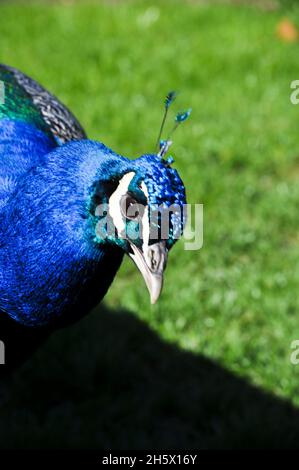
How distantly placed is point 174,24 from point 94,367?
13.6 ft

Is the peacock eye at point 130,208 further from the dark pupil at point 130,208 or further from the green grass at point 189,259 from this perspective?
the green grass at point 189,259

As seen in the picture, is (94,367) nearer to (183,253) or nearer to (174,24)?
(183,253)

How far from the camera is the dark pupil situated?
1.86m

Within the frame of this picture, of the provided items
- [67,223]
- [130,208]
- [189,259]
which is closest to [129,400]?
[189,259]

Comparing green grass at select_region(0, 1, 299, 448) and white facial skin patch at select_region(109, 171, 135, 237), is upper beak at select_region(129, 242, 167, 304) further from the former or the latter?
green grass at select_region(0, 1, 299, 448)

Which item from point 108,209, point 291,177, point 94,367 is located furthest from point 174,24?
point 108,209

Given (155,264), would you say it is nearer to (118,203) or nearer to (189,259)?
(118,203)

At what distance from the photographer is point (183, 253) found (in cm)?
410

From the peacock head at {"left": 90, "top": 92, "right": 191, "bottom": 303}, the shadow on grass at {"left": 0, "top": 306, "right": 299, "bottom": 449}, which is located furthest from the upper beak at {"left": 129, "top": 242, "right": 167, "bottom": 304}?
the shadow on grass at {"left": 0, "top": 306, "right": 299, "bottom": 449}

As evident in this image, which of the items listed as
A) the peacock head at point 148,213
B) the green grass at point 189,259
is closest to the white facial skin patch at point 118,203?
the peacock head at point 148,213

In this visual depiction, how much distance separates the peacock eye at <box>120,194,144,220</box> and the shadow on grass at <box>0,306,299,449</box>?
1.38 meters

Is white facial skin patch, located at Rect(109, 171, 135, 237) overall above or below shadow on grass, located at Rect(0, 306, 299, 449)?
above

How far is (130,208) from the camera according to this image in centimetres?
187

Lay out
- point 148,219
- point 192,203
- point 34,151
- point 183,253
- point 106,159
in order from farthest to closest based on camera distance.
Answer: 1. point 192,203
2. point 183,253
3. point 34,151
4. point 106,159
5. point 148,219
